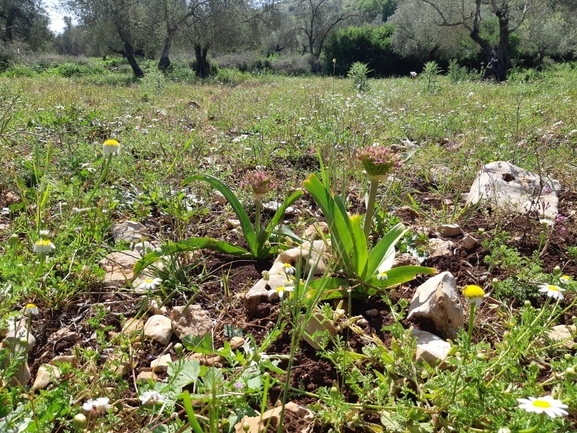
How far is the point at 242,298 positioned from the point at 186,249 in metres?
0.37

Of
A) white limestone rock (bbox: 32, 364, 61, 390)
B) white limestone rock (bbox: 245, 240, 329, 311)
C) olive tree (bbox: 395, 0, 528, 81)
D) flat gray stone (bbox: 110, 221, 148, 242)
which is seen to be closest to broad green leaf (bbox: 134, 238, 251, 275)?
white limestone rock (bbox: 245, 240, 329, 311)

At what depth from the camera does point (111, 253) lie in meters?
2.19

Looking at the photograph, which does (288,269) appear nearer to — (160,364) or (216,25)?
(160,364)

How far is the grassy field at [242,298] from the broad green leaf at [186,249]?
0.10 feet

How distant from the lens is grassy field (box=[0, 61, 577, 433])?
46.1 inches

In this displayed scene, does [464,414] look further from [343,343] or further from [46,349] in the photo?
[46,349]

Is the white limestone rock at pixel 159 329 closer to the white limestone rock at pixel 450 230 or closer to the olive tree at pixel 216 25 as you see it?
the white limestone rock at pixel 450 230

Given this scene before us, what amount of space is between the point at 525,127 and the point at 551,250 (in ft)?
9.05

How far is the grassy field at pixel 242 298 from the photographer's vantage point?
117 cm

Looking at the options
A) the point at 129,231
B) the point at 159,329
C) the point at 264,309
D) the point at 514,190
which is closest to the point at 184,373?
the point at 159,329

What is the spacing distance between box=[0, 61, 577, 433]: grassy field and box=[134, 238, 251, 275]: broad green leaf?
0.10ft

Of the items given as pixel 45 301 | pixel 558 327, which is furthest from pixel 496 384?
pixel 45 301

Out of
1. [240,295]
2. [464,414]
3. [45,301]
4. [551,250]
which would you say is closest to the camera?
[464,414]

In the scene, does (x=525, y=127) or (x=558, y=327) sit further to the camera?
(x=525, y=127)
